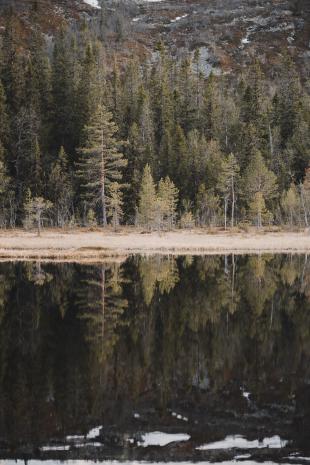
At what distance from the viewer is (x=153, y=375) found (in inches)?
530

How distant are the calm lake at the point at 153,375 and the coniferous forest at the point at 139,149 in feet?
145

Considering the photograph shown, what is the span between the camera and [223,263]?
38.4 meters

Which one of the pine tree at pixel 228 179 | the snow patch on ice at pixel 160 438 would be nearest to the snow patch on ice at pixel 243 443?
the snow patch on ice at pixel 160 438

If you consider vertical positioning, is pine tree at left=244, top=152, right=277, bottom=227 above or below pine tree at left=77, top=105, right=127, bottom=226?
below

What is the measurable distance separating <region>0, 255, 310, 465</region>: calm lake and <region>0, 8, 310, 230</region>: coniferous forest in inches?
1735

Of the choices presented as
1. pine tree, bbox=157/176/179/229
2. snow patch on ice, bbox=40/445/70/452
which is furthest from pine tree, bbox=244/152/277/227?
snow patch on ice, bbox=40/445/70/452

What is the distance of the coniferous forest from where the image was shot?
74125 mm

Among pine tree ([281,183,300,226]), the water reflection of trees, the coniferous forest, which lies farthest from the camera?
pine tree ([281,183,300,226])

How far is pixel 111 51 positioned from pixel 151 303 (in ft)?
511

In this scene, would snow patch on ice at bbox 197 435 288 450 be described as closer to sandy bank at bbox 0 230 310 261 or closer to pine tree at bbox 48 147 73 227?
sandy bank at bbox 0 230 310 261

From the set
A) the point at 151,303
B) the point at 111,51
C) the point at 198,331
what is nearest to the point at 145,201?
the point at 151,303

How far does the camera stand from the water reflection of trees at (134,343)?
11.9 metres

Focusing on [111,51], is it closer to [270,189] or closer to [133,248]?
[270,189]

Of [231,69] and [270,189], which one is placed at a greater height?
[231,69]
